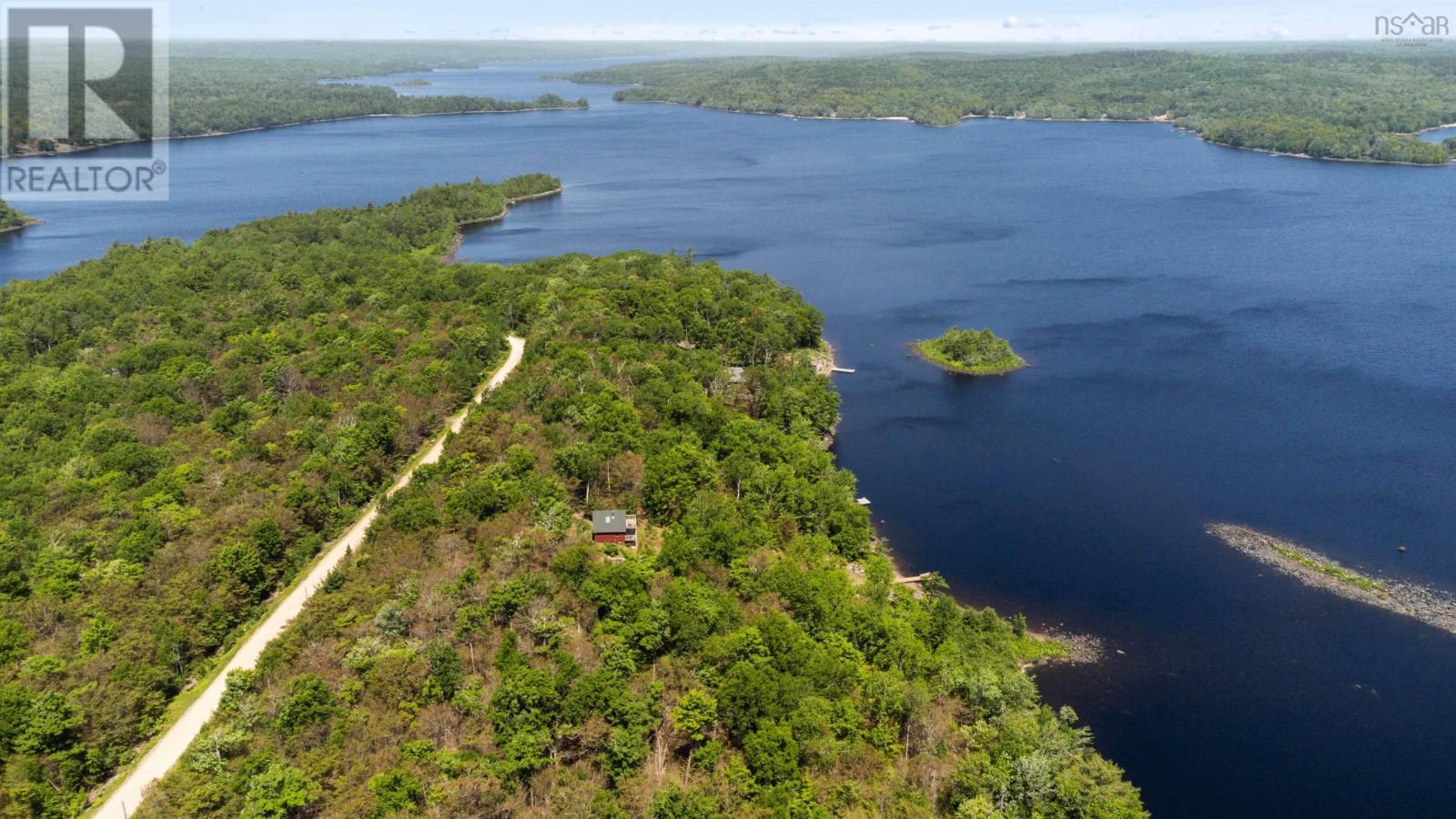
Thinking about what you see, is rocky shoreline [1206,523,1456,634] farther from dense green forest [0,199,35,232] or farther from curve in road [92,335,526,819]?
dense green forest [0,199,35,232]

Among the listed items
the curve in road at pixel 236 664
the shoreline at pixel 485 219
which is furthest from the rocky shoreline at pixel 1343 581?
the shoreline at pixel 485 219

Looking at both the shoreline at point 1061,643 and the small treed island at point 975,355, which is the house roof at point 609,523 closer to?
the shoreline at point 1061,643

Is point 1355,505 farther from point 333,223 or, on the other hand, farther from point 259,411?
point 333,223

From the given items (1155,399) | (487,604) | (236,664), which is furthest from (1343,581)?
(236,664)

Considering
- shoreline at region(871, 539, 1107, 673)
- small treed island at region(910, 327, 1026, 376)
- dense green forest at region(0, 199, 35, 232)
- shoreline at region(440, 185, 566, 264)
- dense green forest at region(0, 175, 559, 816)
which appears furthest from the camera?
dense green forest at region(0, 199, 35, 232)

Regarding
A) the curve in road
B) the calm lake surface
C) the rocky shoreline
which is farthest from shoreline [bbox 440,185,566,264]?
the rocky shoreline

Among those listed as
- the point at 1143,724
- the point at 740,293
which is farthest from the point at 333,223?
the point at 1143,724
